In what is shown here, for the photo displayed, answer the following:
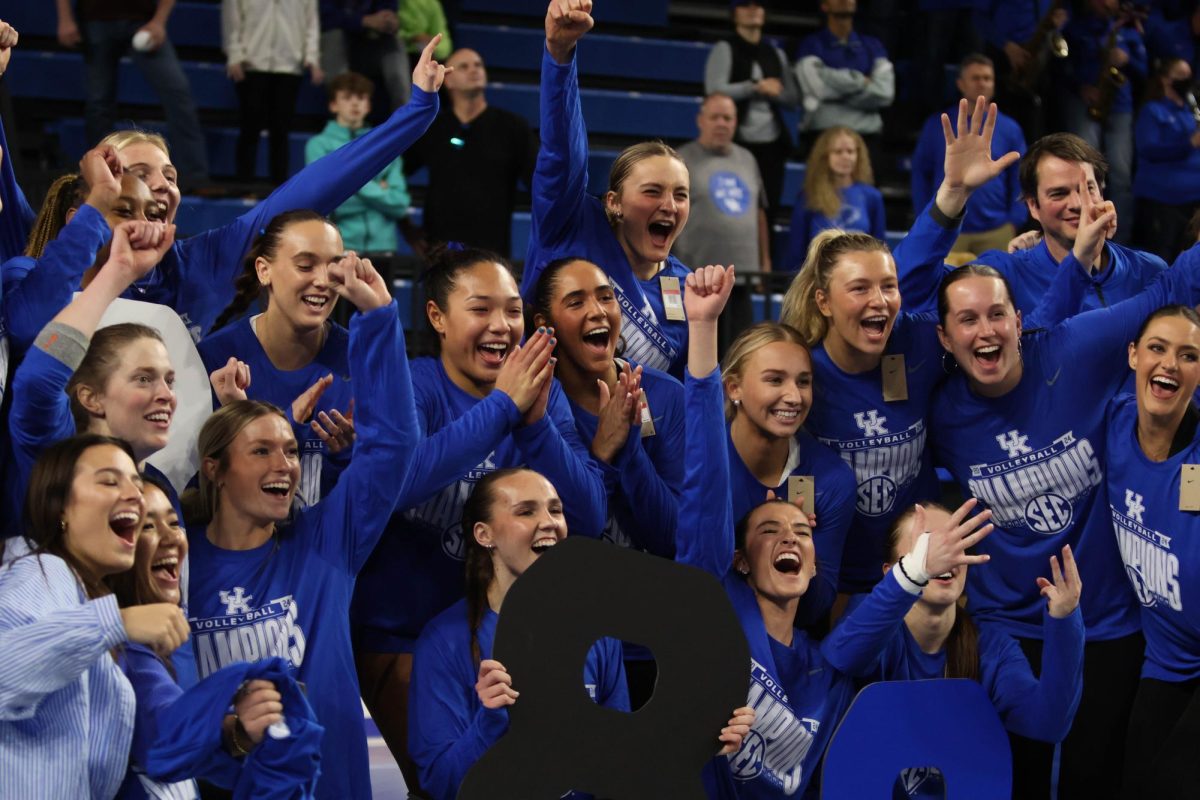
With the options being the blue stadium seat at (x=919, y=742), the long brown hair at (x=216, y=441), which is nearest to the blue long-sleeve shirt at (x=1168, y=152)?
the blue stadium seat at (x=919, y=742)

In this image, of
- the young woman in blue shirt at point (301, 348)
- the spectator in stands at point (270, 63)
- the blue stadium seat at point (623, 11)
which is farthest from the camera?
the blue stadium seat at point (623, 11)

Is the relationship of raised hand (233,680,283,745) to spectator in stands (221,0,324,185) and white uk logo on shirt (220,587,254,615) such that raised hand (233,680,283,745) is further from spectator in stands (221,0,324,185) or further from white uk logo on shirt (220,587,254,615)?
A: spectator in stands (221,0,324,185)

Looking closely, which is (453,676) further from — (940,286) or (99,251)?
(940,286)

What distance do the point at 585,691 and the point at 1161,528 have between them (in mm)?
1551

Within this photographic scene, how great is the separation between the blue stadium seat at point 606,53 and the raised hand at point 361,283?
233 inches

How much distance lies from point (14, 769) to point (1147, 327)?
2.71 meters

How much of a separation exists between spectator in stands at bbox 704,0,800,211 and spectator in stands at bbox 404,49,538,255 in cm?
151

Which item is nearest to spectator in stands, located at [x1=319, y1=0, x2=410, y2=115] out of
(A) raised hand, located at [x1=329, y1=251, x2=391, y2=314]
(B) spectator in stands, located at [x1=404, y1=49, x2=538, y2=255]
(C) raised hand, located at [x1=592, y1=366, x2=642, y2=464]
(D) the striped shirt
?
(B) spectator in stands, located at [x1=404, y1=49, x2=538, y2=255]

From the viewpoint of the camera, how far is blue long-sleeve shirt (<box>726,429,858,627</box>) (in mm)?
4062

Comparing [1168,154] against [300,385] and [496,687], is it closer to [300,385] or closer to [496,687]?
[300,385]

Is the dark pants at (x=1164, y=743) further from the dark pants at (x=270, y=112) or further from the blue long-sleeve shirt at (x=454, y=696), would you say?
the dark pants at (x=270, y=112)

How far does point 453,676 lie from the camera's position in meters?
3.59

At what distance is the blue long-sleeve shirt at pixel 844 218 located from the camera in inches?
289

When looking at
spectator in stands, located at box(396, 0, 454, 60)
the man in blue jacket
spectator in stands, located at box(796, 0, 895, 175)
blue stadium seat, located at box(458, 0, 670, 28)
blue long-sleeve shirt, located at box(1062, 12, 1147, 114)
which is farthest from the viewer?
blue stadium seat, located at box(458, 0, 670, 28)
